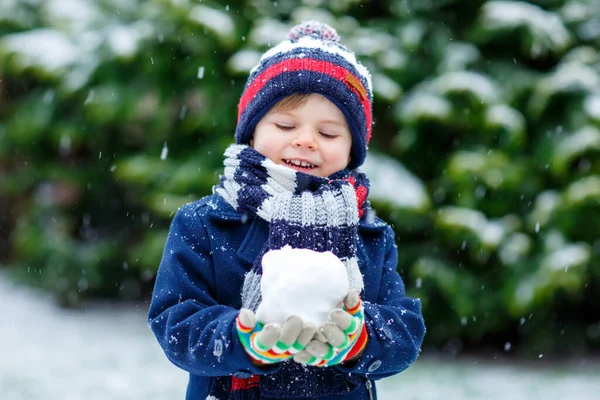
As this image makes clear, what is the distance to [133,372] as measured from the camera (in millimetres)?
4641

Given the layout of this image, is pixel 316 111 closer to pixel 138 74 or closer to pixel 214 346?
pixel 214 346

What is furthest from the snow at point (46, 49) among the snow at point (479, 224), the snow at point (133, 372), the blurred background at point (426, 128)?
the snow at point (479, 224)

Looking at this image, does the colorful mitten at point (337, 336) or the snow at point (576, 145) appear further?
the snow at point (576, 145)

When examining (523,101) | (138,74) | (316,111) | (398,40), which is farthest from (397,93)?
(316,111)

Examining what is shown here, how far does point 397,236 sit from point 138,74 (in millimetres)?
2322

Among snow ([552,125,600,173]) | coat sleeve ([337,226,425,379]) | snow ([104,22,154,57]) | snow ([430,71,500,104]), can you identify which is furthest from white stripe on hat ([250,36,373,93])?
snow ([104,22,154,57])

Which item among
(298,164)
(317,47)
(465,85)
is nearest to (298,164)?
(298,164)

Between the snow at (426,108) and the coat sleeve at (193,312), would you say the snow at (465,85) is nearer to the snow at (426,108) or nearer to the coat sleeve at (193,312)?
the snow at (426,108)

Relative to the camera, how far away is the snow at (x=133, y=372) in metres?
4.31

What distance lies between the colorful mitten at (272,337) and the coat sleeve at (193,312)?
0.13 feet

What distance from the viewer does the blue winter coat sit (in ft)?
4.68

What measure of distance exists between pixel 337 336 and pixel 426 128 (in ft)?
12.6

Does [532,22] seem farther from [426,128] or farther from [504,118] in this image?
[426,128]

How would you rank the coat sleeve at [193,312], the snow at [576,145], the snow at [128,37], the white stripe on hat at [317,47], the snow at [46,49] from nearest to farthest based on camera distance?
the coat sleeve at [193,312], the white stripe on hat at [317,47], the snow at [576,145], the snow at [128,37], the snow at [46,49]
